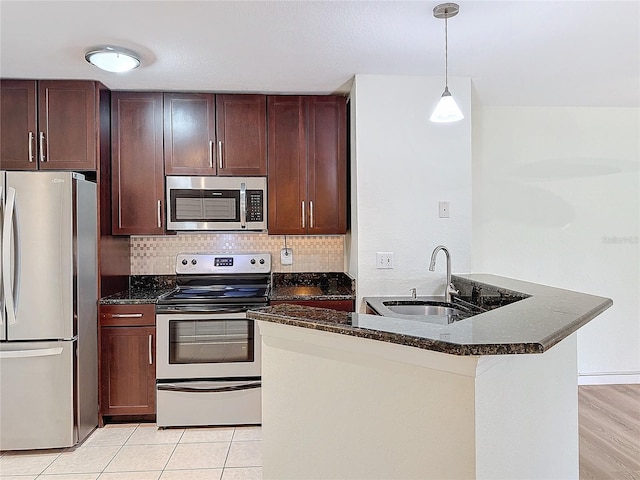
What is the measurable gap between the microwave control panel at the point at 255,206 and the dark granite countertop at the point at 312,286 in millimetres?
541

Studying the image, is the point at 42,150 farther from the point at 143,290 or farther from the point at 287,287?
the point at 287,287

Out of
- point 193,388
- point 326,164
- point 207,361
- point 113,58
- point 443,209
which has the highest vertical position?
point 113,58

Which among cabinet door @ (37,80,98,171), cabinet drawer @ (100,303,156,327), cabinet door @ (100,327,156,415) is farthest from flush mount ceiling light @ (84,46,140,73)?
cabinet door @ (100,327,156,415)

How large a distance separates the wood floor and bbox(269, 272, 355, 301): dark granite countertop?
1.67 meters

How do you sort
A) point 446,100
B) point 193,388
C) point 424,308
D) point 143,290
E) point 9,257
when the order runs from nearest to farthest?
point 446,100 < point 9,257 < point 424,308 < point 193,388 < point 143,290

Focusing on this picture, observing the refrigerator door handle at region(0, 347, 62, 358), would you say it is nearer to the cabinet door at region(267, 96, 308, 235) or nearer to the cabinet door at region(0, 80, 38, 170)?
the cabinet door at region(0, 80, 38, 170)

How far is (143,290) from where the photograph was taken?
344 cm

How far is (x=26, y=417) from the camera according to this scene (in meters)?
2.71

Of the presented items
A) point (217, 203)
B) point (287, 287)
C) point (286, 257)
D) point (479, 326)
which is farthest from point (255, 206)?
point (479, 326)

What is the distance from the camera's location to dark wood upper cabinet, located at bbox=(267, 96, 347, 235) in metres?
3.37

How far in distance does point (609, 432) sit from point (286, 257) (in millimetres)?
2532

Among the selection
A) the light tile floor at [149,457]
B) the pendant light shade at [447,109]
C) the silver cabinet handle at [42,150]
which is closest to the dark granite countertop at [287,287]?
the light tile floor at [149,457]

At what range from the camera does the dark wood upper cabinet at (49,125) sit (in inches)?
119

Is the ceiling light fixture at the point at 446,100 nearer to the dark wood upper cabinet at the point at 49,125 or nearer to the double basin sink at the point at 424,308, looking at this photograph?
the double basin sink at the point at 424,308
